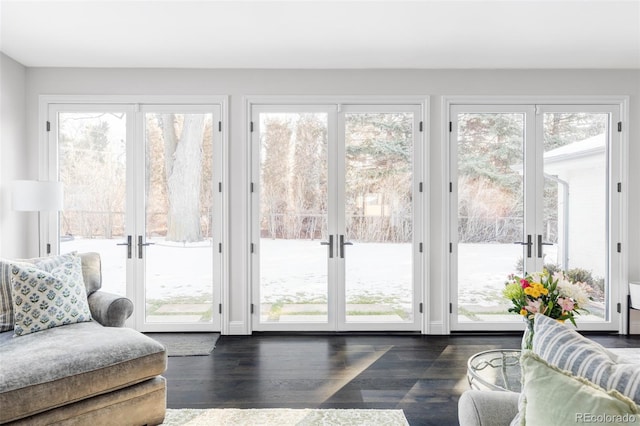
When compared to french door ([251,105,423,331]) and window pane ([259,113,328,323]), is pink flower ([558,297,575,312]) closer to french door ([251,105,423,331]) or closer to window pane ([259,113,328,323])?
french door ([251,105,423,331])

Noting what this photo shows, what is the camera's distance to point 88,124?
3.69m

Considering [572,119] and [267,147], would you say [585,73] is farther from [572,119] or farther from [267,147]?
[267,147]

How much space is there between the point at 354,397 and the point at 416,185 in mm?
2078

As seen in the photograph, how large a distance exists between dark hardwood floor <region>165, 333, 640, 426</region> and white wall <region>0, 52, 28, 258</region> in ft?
6.28

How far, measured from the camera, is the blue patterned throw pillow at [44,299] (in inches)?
87.1

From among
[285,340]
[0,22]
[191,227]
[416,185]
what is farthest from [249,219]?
[0,22]

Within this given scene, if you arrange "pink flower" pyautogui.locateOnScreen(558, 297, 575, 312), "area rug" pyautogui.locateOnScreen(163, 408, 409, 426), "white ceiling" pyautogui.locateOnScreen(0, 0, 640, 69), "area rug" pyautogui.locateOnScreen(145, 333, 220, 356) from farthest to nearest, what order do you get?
"area rug" pyautogui.locateOnScreen(145, 333, 220, 356) → "white ceiling" pyautogui.locateOnScreen(0, 0, 640, 69) → "area rug" pyautogui.locateOnScreen(163, 408, 409, 426) → "pink flower" pyautogui.locateOnScreen(558, 297, 575, 312)

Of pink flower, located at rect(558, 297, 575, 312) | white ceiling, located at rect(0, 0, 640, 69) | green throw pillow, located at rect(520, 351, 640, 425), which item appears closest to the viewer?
green throw pillow, located at rect(520, 351, 640, 425)

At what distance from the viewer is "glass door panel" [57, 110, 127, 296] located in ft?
12.0

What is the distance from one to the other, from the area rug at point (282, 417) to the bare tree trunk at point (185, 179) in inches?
71.2

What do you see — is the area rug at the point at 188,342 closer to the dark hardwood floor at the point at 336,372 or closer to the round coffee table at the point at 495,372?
the dark hardwood floor at the point at 336,372

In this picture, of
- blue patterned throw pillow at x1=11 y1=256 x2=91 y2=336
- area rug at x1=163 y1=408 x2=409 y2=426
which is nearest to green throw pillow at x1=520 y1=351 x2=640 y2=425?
area rug at x1=163 y1=408 x2=409 y2=426

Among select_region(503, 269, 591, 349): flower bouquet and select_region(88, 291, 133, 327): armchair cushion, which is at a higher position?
select_region(503, 269, 591, 349): flower bouquet

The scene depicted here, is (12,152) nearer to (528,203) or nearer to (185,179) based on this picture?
(185,179)
